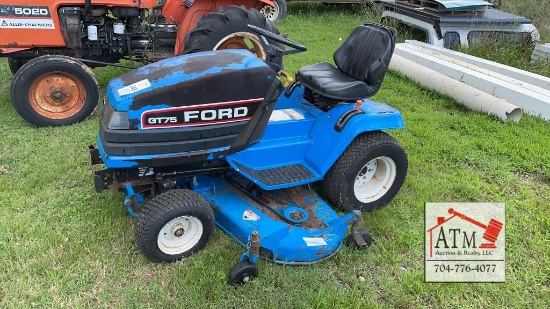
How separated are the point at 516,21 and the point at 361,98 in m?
5.03

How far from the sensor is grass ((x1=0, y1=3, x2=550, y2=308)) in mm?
2586

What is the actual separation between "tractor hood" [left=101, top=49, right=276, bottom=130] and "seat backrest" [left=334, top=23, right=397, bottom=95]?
81 cm

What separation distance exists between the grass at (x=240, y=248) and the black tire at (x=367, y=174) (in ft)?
0.43

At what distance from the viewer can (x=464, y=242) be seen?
3084mm

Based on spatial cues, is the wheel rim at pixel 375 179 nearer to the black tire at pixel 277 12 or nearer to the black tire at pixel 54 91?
the black tire at pixel 54 91

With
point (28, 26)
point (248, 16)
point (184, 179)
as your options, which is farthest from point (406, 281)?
point (28, 26)

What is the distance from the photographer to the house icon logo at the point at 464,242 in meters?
2.87

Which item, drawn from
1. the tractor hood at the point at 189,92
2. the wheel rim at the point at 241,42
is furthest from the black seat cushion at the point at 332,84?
the wheel rim at the point at 241,42

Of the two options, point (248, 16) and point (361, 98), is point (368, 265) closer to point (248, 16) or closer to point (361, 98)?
point (361, 98)

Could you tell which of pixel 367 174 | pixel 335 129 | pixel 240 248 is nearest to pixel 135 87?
pixel 240 248

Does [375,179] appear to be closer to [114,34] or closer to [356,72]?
[356,72]

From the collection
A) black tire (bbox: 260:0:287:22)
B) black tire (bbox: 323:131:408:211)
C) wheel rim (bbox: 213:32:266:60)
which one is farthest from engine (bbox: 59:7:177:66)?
black tire (bbox: 260:0:287:22)

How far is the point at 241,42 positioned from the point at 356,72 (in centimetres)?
175

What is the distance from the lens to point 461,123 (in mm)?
4867
